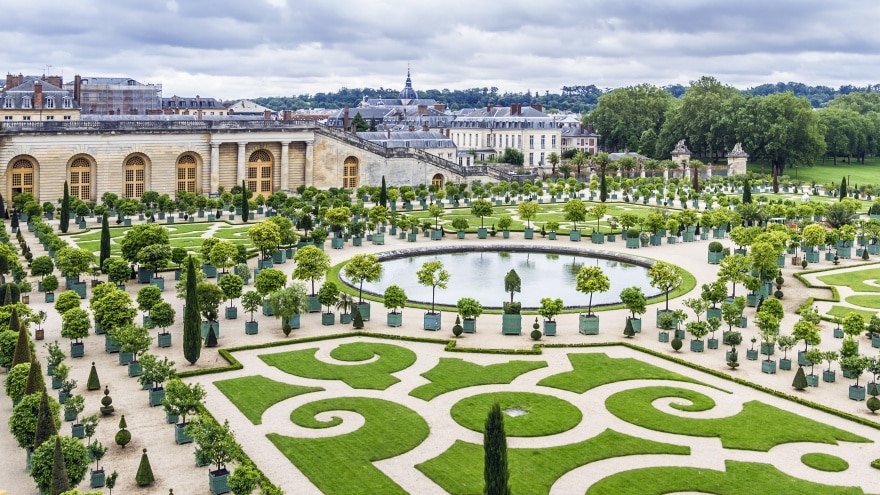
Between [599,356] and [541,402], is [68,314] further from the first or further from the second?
[599,356]

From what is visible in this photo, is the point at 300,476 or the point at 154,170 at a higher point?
the point at 154,170

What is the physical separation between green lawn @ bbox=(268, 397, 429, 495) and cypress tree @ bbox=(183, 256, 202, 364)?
20.6ft

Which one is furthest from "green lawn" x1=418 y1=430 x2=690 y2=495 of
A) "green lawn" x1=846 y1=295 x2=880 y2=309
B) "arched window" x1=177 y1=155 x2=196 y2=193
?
"arched window" x1=177 y1=155 x2=196 y2=193

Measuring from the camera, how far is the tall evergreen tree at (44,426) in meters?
24.7

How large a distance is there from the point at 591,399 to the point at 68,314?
796 inches

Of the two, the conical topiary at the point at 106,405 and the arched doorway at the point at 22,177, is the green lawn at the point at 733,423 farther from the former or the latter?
the arched doorway at the point at 22,177

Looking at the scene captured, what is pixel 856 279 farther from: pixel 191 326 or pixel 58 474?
pixel 58 474

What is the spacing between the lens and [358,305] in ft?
143

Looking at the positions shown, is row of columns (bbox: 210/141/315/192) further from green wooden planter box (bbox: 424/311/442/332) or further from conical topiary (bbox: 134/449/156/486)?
conical topiary (bbox: 134/449/156/486)

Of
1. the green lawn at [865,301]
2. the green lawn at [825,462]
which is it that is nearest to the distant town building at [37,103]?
the green lawn at [865,301]

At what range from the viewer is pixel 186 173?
293 feet

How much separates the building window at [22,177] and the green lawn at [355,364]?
53585 millimetres

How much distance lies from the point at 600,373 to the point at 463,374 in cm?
519

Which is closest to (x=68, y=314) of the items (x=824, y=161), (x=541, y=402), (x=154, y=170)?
(x=541, y=402)
